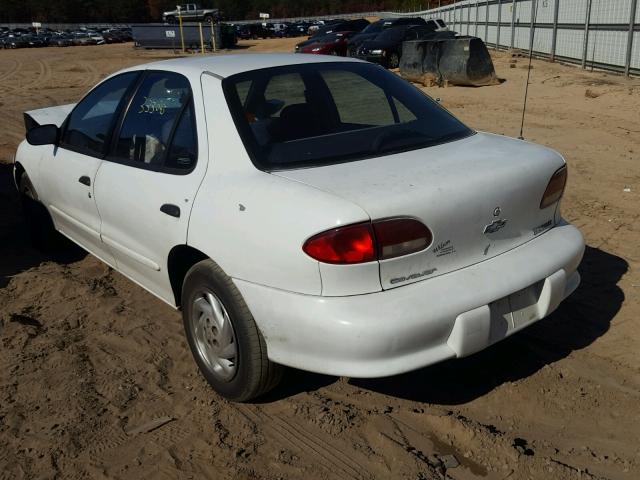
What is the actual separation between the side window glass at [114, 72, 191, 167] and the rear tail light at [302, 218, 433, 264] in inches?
52.2

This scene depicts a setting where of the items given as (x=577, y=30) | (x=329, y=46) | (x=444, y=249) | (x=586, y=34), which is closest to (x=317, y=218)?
(x=444, y=249)

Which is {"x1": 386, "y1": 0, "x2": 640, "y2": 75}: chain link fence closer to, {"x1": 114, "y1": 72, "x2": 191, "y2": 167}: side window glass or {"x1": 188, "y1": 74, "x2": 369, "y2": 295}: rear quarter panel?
{"x1": 114, "y1": 72, "x2": 191, "y2": 167}: side window glass

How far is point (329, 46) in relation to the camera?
88.6 ft

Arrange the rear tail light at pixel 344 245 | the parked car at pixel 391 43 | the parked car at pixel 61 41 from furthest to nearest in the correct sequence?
the parked car at pixel 61 41 → the parked car at pixel 391 43 → the rear tail light at pixel 344 245

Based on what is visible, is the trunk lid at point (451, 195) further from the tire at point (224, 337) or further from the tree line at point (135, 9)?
the tree line at point (135, 9)

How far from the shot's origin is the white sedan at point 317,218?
2.60 metres

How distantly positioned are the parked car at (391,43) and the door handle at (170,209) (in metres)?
20.0

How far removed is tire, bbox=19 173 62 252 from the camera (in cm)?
519

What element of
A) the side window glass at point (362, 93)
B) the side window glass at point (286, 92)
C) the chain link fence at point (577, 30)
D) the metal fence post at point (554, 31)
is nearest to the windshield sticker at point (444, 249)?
the side window glass at point (362, 93)

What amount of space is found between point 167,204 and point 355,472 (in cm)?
161

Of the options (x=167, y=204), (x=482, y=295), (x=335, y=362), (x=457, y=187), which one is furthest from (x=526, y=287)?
(x=167, y=204)

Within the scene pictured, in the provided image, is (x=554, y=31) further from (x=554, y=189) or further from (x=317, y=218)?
(x=317, y=218)

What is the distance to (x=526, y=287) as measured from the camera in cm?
292

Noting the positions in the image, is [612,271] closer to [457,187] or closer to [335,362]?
[457,187]
